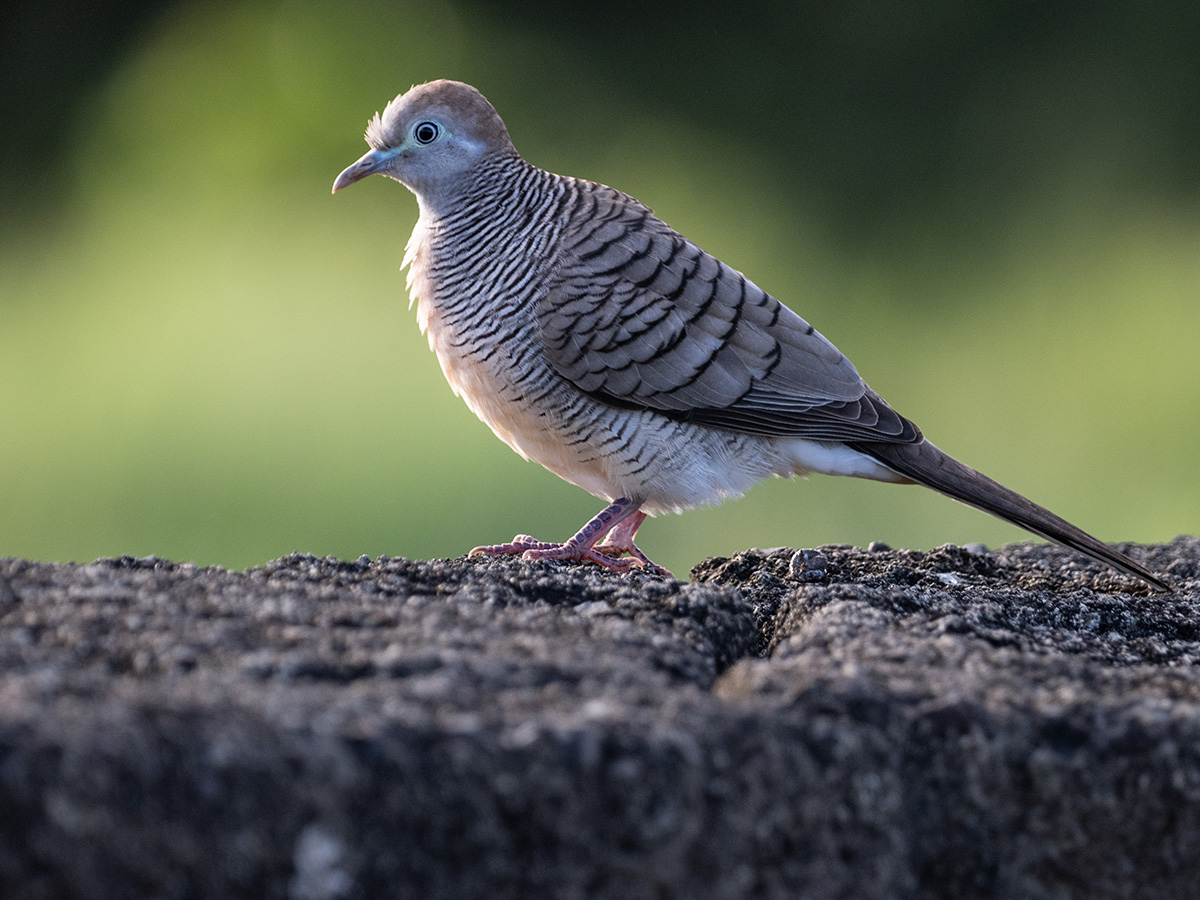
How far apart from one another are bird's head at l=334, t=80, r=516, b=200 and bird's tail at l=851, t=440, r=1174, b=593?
56.3 inches

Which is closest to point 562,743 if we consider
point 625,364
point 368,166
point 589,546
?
point 589,546

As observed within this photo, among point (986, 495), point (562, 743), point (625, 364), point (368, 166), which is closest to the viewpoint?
point (562, 743)

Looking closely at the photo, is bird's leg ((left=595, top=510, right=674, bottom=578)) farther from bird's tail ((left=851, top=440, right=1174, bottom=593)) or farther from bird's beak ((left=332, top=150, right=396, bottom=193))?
bird's beak ((left=332, top=150, right=396, bottom=193))

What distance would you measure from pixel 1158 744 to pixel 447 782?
91 cm

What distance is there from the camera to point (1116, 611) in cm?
228

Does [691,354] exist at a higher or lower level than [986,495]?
higher

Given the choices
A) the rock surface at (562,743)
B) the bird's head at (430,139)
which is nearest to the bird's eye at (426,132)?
the bird's head at (430,139)

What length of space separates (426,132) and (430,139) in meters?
0.02

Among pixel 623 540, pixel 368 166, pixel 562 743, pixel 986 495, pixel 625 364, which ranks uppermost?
pixel 368 166

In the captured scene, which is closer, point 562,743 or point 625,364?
point 562,743

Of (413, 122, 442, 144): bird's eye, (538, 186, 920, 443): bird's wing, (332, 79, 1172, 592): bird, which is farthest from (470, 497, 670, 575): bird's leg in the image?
(413, 122, 442, 144): bird's eye

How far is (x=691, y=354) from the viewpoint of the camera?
2953mm

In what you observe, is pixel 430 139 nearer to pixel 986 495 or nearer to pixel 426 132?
pixel 426 132

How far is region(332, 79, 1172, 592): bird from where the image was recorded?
2943 millimetres
